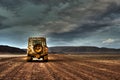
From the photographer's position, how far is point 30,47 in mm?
34688

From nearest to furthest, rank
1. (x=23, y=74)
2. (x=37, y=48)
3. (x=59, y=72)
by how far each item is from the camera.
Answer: (x=23, y=74)
(x=59, y=72)
(x=37, y=48)

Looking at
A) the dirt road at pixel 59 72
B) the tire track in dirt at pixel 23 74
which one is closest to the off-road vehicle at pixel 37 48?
the dirt road at pixel 59 72

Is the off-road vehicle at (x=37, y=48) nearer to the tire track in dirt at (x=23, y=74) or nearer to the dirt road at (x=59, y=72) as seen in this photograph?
the dirt road at (x=59, y=72)

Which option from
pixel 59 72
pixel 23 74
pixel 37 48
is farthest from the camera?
pixel 37 48

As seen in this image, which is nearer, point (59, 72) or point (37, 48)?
point (59, 72)

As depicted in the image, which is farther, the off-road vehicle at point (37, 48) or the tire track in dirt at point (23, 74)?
the off-road vehicle at point (37, 48)

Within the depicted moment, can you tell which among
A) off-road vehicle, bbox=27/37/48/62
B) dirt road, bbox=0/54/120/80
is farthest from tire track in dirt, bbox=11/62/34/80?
off-road vehicle, bbox=27/37/48/62

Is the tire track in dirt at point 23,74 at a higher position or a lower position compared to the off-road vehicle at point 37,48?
lower

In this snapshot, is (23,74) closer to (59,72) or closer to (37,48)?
(59,72)

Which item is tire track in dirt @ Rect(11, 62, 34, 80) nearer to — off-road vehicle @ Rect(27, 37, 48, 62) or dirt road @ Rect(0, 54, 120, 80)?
dirt road @ Rect(0, 54, 120, 80)

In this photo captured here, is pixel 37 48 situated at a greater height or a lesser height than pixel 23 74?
greater

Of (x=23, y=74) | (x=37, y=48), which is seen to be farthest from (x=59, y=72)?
(x=37, y=48)

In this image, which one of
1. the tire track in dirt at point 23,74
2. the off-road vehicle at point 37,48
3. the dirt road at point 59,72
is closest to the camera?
the tire track in dirt at point 23,74

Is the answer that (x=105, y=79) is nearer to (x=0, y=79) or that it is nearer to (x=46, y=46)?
(x=0, y=79)
